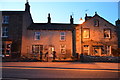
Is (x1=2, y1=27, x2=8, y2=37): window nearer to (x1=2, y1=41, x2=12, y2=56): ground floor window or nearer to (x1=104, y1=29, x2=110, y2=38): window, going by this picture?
(x1=2, y1=41, x2=12, y2=56): ground floor window

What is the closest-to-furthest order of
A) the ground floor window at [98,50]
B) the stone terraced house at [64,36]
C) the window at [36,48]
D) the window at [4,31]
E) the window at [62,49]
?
the window at [4,31] < the stone terraced house at [64,36] < the ground floor window at [98,50] < the window at [36,48] < the window at [62,49]

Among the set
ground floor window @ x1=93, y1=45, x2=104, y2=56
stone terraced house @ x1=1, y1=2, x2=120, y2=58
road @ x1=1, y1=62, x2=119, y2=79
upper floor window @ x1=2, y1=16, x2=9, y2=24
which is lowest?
road @ x1=1, y1=62, x2=119, y2=79

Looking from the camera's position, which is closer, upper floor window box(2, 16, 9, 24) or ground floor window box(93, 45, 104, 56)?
upper floor window box(2, 16, 9, 24)

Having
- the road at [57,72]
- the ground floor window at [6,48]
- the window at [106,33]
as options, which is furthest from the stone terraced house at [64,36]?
the road at [57,72]

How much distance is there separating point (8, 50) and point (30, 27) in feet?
23.1

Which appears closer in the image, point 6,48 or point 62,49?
point 6,48

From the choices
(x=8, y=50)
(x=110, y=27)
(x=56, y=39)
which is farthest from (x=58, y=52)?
(x=110, y=27)

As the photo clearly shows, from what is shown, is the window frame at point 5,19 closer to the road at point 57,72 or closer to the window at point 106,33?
the road at point 57,72

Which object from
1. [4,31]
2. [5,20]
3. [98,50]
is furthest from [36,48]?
[98,50]

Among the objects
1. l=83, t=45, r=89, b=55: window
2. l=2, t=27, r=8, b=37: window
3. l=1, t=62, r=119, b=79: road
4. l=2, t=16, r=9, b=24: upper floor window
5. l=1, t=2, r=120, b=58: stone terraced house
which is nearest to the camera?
l=1, t=62, r=119, b=79: road

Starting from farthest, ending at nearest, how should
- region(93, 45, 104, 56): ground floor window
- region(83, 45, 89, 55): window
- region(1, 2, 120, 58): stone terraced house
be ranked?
region(83, 45, 89, 55): window
region(93, 45, 104, 56): ground floor window
region(1, 2, 120, 58): stone terraced house

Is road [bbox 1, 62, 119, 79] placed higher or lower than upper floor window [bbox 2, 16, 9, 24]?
lower

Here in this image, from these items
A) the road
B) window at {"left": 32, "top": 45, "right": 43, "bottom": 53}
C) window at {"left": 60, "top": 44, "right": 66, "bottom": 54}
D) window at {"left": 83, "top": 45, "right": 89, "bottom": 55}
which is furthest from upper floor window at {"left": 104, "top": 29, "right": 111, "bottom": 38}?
the road

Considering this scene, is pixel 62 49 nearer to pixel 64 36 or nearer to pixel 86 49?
pixel 64 36
